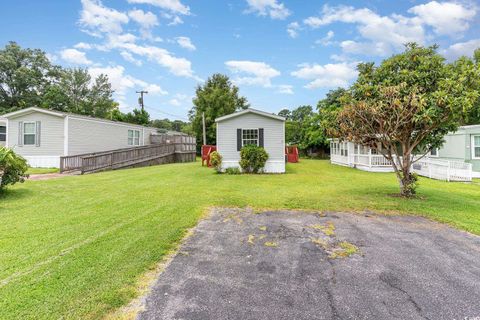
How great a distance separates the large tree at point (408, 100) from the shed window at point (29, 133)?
58.3 ft

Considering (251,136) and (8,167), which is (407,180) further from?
(8,167)

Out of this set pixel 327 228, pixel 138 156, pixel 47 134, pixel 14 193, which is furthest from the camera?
pixel 138 156

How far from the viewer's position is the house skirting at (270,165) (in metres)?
13.4

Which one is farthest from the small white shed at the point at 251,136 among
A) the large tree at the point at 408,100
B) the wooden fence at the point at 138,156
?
the wooden fence at the point at 138,156

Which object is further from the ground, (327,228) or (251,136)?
(251,136)

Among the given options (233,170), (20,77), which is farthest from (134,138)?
(20,77)

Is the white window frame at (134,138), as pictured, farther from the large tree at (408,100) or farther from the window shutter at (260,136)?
the large tree at (408,100)

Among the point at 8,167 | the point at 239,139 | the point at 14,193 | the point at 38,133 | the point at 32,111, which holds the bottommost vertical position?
the point at 14,193

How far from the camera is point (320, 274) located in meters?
3.01

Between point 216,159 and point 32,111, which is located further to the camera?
point 32,111

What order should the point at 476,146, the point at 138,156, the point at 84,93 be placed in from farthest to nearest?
the point at 84,93 → the point at 138,156 → the point at 476,146

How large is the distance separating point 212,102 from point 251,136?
18005 mm

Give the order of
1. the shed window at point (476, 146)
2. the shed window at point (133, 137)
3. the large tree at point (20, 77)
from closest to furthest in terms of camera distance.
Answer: the shed window at point (476, 146) < the shed window at point (133, 137) < the large tree at point (20, 77)

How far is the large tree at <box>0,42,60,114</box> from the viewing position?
28.1 metres
